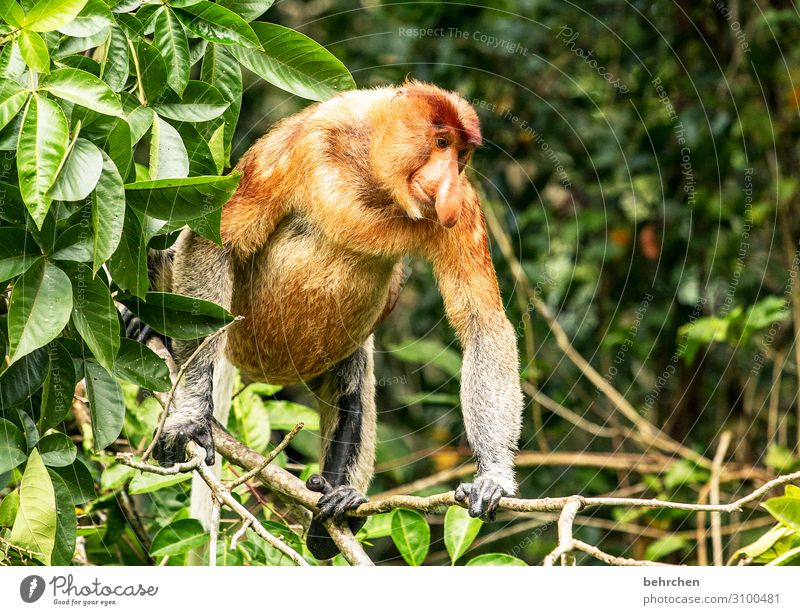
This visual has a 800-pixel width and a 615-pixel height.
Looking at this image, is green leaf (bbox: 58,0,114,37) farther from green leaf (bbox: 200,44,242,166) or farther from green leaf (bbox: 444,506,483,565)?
green leaf (bbox: 444,506,483,565)

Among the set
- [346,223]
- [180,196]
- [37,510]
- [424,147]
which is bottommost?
[37,510]

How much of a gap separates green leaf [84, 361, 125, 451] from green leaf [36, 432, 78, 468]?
0.06 m

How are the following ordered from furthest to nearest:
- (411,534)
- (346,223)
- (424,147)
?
(346,223) < (424,147) < (411,534)

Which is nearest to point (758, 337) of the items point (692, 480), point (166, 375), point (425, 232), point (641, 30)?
point (692, 480)

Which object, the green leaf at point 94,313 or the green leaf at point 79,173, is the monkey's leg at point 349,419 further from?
the green leaf at point 79,173

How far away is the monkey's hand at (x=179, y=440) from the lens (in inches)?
105

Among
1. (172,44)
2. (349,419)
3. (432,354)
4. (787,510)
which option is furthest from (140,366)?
(432,354)

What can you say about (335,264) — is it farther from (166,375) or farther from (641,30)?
(641,30)

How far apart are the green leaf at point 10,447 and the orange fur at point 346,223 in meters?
1.05

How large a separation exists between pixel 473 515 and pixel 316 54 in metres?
1.25

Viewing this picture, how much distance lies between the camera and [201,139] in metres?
2.06

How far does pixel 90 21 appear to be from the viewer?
5.76ft

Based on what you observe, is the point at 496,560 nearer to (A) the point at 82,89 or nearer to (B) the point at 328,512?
(B) the point at 328,512

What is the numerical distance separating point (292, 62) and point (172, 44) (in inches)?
14.2
